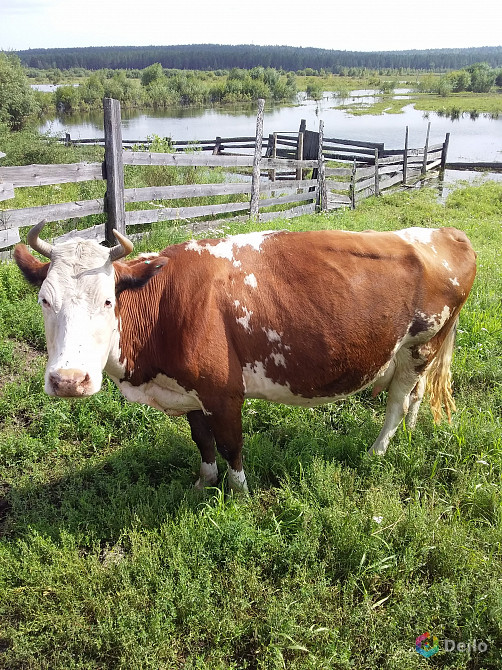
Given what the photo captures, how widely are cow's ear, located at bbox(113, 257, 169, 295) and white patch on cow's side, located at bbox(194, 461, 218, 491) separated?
1432 millimetres

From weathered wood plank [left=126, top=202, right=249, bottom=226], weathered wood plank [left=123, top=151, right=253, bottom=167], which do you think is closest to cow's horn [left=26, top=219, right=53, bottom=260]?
weathered wood plank [left=126, top=202, right=249, bottom=226]

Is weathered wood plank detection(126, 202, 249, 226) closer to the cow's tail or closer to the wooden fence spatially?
the wooden fence

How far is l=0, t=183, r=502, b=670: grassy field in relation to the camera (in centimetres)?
245

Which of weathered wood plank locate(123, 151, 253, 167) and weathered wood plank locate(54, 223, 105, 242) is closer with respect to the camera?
weathered wood plank locate(54, 223, 105, 242)

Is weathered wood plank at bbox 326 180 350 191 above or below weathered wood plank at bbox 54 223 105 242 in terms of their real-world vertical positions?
above

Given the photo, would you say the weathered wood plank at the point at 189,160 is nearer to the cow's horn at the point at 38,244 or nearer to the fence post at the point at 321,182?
the fence post at the point at 321,182

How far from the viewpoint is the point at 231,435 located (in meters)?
3.17

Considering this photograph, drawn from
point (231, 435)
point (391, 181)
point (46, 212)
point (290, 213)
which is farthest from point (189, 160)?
point (391, 181)

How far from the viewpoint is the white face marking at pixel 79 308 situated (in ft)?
8.00

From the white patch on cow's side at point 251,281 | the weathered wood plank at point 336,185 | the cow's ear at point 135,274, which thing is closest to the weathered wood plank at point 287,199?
the weathered wood plank at point 336,185

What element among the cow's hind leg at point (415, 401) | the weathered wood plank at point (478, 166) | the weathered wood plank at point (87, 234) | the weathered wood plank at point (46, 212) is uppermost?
the weathered wood plank at point (478, 166)

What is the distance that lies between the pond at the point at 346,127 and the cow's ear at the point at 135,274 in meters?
23.5

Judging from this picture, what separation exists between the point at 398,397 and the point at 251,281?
157 centimetres

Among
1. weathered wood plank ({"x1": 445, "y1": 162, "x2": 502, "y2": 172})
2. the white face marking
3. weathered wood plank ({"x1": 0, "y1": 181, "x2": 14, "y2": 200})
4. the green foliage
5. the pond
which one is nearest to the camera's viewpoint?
the white face marking
